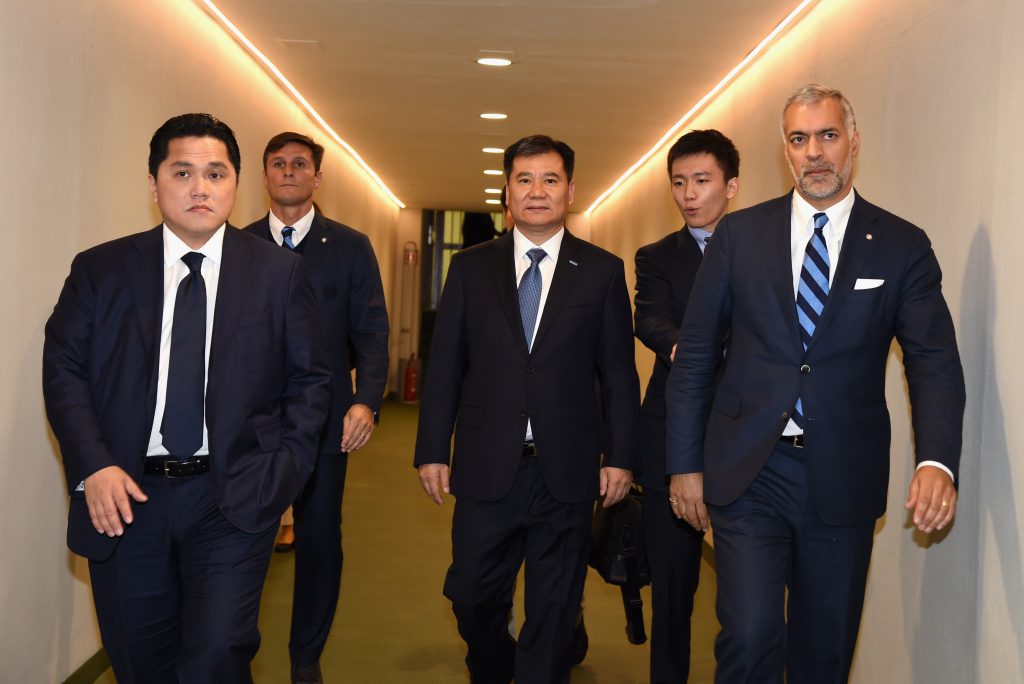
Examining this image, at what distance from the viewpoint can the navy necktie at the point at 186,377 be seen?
2768mm

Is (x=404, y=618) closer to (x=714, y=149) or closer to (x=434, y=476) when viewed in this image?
(x=434, y=476)

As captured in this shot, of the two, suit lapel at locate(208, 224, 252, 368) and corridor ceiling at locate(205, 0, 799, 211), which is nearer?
suit lapel at locate(208, 224, 252, 368)

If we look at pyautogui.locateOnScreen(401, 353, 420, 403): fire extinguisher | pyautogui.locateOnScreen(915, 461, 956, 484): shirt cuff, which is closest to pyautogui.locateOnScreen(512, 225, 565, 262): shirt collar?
pyautogui.locateOnScreen(915, 461, 956, 484): shirt cuff

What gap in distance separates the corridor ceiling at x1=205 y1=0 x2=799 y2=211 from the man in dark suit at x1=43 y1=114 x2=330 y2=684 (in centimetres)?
336

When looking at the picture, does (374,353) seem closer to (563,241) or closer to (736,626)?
(563,241)

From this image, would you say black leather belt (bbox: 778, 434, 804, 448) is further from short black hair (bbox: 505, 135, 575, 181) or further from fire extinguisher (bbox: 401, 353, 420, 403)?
fire extinguisher (bbox: 401, 353, 420, 403)

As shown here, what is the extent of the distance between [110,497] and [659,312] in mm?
2118

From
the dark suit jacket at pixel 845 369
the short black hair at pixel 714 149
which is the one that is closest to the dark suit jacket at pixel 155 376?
the dark suit jacket at pixel 845 369

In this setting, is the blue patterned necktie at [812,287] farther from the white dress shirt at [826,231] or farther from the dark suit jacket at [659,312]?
the dark suit jacket at [659,312]

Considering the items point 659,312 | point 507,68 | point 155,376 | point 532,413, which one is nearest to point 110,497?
point 155,376

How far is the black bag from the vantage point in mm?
4090

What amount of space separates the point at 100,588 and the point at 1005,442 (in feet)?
8.43

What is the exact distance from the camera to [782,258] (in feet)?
9.77

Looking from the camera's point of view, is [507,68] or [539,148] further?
[507,68]
